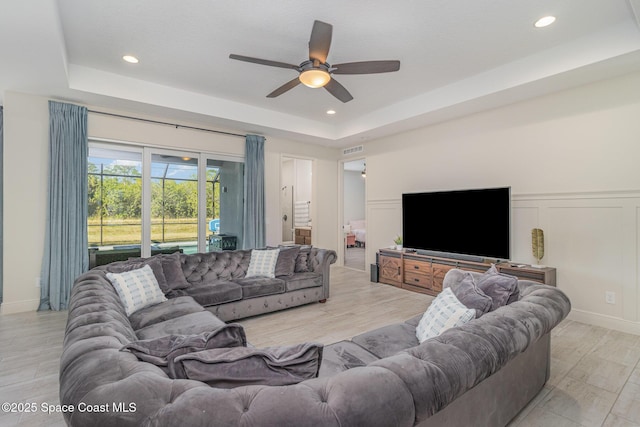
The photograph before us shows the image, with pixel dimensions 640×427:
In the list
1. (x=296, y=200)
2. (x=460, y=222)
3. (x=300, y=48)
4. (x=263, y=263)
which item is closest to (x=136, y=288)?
(x=263, y=263)

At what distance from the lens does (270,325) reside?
11.3 ft

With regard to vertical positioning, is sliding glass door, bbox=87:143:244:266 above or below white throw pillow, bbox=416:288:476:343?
above

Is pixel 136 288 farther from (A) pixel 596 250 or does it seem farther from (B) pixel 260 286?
(A) pixel 596 250

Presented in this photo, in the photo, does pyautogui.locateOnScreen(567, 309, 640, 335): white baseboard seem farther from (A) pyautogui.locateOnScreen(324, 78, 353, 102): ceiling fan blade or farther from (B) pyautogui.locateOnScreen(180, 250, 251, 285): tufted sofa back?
(B) pyautogui.locateOnScreen(180, 250, 251, 285): tufted sofa back

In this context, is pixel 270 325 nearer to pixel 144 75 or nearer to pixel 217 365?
pixel 217 365

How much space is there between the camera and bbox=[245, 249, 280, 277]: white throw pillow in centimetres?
403

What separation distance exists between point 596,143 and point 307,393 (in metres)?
4.38

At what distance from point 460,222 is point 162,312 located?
4010 mm

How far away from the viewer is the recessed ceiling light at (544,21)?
9.06 feet

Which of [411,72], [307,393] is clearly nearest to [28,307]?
[307,393]

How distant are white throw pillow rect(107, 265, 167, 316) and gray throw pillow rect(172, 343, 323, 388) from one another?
2.00m

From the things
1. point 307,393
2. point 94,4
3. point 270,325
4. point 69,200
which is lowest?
point 270,325

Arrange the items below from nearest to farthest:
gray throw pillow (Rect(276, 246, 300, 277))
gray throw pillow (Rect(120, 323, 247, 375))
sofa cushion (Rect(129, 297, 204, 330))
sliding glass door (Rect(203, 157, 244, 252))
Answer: gray throw pillow (Rect(120, 323, 247, 375)) → sofa cushion (Rect(129, 297, 204, 330)) → gray throw pillow (Rect(276, 246, 300, 277)) → sliding glass door (Rect(203, 157, 244, 252))

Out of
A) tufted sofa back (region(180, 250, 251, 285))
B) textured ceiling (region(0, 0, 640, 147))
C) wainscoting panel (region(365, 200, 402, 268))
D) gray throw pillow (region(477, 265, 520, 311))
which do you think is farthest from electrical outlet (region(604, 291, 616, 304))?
tufted sofa back (region(180, 250, 251, 285))
